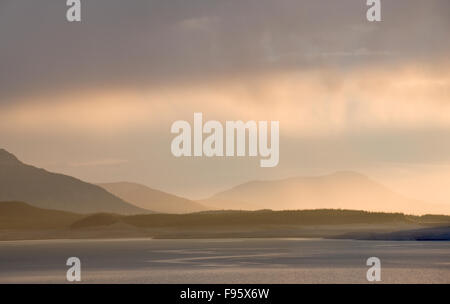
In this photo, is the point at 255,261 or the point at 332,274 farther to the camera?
the point at 255,261

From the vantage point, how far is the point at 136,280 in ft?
137

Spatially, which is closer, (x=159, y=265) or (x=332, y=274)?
(x=332, y=274)

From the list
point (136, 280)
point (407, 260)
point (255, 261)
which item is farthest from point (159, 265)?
point (407, 260)

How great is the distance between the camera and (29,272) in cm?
4753

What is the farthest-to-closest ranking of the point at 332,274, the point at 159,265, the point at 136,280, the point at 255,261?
the point at 255,261 < the point at 159,265 < the point at 332,274 < the point at 136,280
